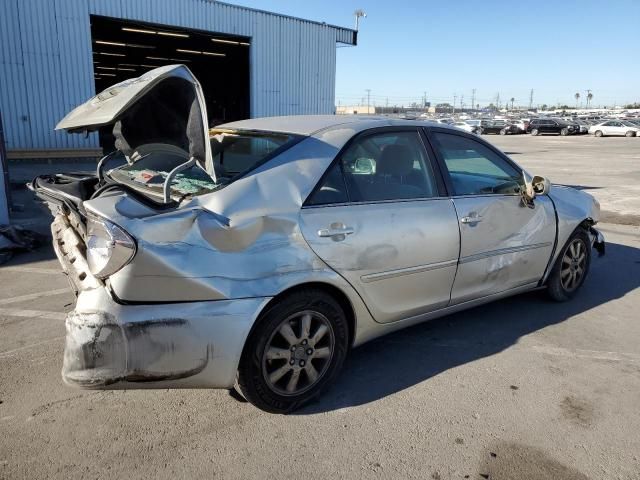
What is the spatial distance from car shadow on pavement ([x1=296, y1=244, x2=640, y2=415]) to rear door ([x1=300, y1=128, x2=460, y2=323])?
39 centimetres

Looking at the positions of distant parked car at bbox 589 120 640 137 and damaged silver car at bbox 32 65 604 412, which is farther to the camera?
distant parked car at bbox 589 120 640 137

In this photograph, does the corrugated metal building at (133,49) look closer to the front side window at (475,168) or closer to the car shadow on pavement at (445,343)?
the front side window at (475,168)

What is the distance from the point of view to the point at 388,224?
316 cm

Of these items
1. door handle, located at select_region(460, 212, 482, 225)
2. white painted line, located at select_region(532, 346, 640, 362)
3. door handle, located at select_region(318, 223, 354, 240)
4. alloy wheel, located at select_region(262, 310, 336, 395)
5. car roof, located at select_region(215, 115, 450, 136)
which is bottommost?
white painted line, located at select_region(532, 346, 640, 362)

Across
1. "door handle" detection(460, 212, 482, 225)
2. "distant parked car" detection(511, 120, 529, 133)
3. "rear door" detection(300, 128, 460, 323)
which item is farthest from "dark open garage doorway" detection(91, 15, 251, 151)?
"distant parked car" detection(511, 120, 529, 133)

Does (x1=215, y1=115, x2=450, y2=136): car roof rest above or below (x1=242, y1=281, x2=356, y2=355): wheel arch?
above

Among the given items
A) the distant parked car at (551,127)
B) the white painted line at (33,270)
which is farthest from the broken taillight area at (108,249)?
the distant parked car at (551,127)

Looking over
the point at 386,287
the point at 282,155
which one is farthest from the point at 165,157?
the point at 386,287

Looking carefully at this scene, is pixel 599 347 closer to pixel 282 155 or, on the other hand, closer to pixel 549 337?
pixel 549 337

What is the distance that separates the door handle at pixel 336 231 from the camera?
286 centimetres

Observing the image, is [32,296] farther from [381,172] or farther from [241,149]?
[381,172]

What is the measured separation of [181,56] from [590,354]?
27510 mm

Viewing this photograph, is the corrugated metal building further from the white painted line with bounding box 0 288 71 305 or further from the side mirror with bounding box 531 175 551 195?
the side mirror with bounding box 531 175 551 195

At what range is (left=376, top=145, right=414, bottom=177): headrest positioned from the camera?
136 inches
